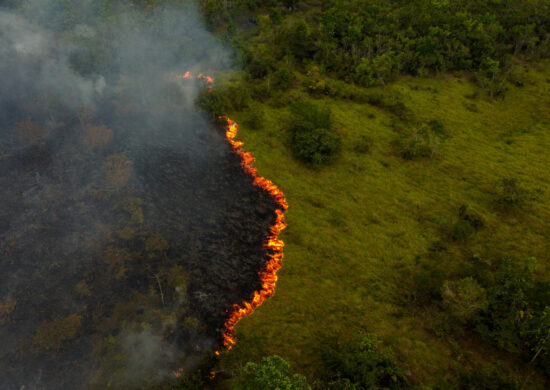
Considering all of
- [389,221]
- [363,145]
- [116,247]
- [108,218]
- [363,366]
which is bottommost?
[116,247]

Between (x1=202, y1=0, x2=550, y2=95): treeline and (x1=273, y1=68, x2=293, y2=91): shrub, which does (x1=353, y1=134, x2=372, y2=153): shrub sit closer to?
(x1=202, y1=0, x2=550, y2=95): treeline

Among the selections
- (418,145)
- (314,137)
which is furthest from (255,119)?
(418,145)

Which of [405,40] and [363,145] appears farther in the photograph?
[405,40]

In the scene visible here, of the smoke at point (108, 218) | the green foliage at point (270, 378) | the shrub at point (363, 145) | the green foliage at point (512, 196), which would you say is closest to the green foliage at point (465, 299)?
the green foliage at point (512, 196)

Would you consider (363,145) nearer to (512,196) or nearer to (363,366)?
(512,196)

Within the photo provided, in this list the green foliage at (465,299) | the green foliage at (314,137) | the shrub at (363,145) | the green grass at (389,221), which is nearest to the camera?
the green foliage at (465,299)

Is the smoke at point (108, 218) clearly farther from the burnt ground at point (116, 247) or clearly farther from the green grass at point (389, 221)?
the green grass at point (389, 221)
